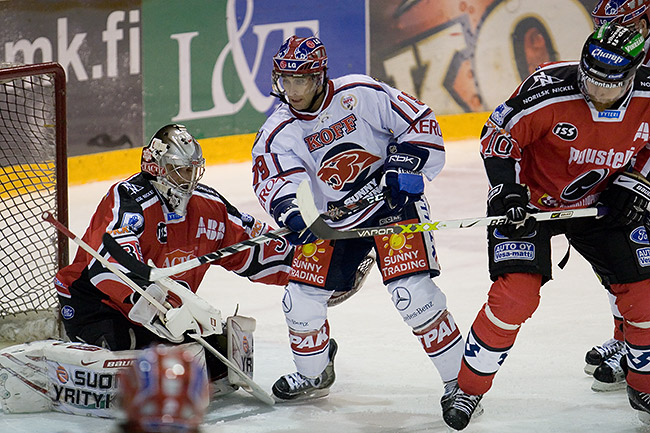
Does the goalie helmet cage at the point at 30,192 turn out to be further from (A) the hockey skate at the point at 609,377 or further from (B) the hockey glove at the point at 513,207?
(A) the hockey skate at the point at 609,377

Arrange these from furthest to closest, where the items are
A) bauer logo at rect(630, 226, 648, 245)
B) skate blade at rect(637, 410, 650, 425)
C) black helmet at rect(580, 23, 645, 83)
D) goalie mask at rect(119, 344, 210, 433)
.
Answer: skate blade at rect(637, 410, 650, 425) < bauer logo at rect(630, 226, 648, 245) < black helmet at rect(580, 23, 645, 83) < goalie mask at rect(119, 344, 210, 433)

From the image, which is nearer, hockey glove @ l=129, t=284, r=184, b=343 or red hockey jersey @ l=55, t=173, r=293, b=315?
hockey glove @ l=129, t=284, r=184, b=343

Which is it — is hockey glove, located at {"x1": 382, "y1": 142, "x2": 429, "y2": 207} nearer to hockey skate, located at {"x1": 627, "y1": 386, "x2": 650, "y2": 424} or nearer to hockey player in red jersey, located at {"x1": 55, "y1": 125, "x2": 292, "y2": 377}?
hockey player in red jersey, located at {"x1": 55, "y1": 125, "x2": 292, "y2": 377}

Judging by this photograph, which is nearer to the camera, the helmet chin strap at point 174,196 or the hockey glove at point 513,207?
the hockey glove at point 513,207

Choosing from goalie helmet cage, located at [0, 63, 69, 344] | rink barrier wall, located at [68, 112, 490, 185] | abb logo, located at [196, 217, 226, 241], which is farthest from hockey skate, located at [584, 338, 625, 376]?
rink barrier wall, located at [68, 112, 490, 185]

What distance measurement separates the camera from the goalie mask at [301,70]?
3.08m

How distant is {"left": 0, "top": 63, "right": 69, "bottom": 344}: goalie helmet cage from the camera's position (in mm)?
3699

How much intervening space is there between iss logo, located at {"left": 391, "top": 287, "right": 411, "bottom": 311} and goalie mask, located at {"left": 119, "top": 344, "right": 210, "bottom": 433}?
2.11 meters

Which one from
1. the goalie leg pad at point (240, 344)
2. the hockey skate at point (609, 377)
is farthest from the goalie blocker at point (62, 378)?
the hockey skate at point (609, 377)

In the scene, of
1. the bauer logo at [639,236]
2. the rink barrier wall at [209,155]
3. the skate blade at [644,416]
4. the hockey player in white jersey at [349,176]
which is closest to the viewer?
the bauer logo at [639,236]

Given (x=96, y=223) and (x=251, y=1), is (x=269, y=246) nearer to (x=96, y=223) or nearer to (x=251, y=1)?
(x=96, y=223)

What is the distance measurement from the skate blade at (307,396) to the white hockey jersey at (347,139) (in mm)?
573

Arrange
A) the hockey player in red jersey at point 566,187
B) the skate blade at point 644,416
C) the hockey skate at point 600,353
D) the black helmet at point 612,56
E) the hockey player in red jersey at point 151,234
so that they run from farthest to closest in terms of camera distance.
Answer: the hockey skate at point 600,353 → the hockey player in red jersey at point 151,234 → the skate blade at point 644,416 → the hockey player in red jersey at point 566,187 → the black helmet at point 612,56

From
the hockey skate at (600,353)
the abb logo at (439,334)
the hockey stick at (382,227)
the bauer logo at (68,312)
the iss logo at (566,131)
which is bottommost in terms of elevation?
the hockey skate at (600,353)
